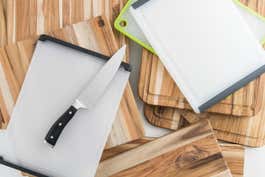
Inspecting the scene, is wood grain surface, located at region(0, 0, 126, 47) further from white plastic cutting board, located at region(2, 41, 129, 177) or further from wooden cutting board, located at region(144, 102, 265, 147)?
wooden cutting board, located at region(144, 102, 265, 147)

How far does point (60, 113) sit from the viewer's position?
89cm

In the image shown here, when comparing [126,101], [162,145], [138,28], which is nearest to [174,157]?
[162,145]

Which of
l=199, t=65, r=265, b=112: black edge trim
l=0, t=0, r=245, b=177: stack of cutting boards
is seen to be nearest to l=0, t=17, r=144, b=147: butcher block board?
l=0, t=0, r=245, b=177: stack of cutting boards

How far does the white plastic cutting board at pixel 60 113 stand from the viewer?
2.90 ft

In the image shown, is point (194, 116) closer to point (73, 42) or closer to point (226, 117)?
point (226, 117)

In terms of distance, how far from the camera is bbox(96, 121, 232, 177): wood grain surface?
0.91 meters

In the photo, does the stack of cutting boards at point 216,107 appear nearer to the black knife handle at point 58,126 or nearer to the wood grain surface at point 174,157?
the wood grain surface at point 174,157

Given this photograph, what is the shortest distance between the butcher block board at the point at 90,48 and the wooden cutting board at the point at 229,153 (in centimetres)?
2

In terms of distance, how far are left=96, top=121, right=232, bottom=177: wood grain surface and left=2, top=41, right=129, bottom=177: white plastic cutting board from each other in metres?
0.05

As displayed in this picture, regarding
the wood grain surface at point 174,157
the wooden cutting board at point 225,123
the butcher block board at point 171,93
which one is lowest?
the wood grain surface at point 174,157

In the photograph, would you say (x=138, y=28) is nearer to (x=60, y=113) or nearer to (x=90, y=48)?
(x=90, y=48)

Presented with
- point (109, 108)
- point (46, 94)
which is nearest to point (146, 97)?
point (109, 108)

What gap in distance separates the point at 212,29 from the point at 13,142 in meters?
0.42

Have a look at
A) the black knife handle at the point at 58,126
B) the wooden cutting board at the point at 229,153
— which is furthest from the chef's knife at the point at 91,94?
the wooden cutting board at the point at 229,153
